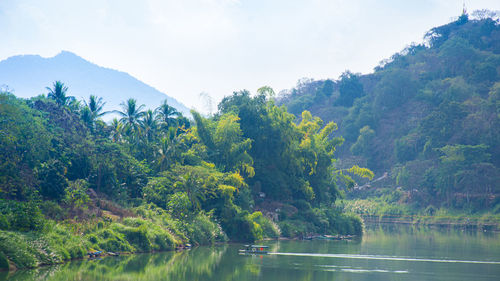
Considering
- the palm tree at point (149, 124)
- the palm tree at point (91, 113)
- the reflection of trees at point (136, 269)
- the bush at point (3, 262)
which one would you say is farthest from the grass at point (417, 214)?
the bush at point (3, 262)

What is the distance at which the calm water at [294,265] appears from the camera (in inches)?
805

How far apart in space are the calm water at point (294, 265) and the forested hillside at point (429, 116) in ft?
126

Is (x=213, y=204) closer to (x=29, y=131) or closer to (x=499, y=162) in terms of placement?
(x=29, y=131)

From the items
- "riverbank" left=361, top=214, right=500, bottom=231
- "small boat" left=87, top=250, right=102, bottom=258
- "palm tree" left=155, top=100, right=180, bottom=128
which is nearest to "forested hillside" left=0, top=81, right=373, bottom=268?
"palm tree" left=155, top=100, right=180, bottom=128

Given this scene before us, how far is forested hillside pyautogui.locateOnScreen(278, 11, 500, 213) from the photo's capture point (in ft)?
235

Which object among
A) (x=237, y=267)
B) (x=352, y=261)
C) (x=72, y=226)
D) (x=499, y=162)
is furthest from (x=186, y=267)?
(x=499, y=162)

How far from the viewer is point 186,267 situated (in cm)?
2320

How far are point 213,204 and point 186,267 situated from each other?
37.9ft

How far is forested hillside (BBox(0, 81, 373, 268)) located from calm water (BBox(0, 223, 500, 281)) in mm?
1398

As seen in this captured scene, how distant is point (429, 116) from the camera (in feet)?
277

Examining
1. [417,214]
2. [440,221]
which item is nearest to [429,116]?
[417,214]

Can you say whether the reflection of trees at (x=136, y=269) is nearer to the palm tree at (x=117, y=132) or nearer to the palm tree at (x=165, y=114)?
the palm tree at (x=117, y=132)

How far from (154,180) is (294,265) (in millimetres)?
12123

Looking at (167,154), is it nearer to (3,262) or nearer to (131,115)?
(131,115)
